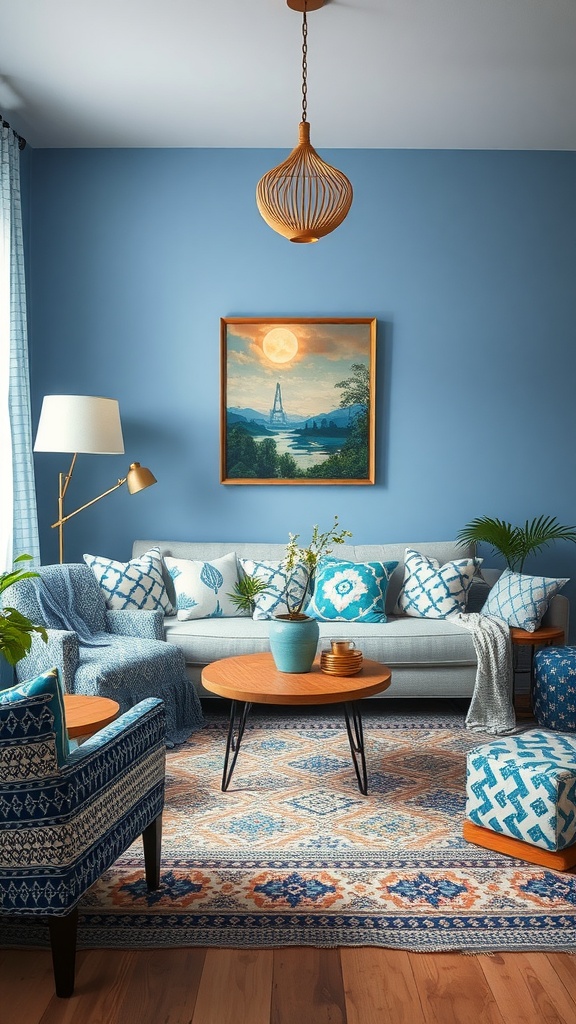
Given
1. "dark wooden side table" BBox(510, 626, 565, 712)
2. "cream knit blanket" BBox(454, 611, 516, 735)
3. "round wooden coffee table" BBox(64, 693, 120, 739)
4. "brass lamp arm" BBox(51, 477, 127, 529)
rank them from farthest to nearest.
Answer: "brass lamp arm" BBox(51, 477, 127, 529) → "dark wooden side table" BBox(510, 626, 565, 712) → "cream knit blanket" BBox(454, 611, 516, 735) → "round wooden coffee table" BBox(64, 693, 120, 739)

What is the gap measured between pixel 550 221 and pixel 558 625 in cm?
248

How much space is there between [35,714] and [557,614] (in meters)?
3.42

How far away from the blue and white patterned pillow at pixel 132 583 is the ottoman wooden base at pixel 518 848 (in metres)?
2.26

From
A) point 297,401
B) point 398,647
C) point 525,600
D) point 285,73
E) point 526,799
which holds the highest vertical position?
point 285,73

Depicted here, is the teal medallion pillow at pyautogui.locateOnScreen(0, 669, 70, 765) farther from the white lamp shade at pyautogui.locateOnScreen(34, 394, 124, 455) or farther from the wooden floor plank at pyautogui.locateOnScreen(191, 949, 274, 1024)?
the white lamp shade at pyautogui.locateOnScreen(34, 394, 124, 455)

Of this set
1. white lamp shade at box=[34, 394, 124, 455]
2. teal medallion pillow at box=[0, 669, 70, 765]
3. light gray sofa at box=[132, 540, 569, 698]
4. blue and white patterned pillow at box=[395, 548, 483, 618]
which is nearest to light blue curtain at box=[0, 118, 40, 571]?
white lamp shade at box=[34, 394, 124, 455]

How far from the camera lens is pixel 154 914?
249cm

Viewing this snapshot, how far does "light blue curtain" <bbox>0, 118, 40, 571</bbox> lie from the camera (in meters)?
4.65

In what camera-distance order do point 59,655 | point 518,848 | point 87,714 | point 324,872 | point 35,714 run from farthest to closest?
1. point 59,655
2. point 87,714
3. point 518,848
4. point 324,872
5. point 35,714

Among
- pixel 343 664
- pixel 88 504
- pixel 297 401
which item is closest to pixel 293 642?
pixel 343 664

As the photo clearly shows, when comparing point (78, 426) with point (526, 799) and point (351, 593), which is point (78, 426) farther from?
point (526, 799)

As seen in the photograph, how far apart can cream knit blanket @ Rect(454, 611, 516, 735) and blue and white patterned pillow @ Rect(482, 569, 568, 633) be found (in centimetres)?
17

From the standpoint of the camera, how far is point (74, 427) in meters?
4.66

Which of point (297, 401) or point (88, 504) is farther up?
point (297, 401)
